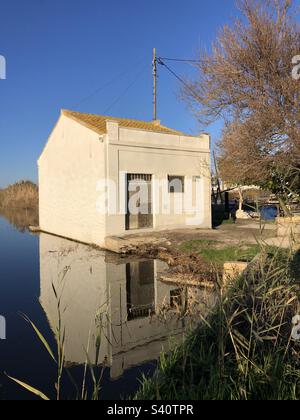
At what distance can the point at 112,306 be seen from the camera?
6617 mm

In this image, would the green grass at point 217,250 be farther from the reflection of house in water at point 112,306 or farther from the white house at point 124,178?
the white house at point 124,178

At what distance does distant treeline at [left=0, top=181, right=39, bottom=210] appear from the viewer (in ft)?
146

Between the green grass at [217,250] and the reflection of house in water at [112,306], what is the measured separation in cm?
123

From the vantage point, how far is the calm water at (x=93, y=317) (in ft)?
13.3

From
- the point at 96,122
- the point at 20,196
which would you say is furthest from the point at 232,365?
the point at 20,196

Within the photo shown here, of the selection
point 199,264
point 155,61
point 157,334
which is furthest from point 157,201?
point 155,61

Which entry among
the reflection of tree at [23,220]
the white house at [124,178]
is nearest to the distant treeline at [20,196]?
the reflection of tree at [23,220]

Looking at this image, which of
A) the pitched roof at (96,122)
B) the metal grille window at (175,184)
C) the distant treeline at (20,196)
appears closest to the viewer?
the pitched roof at (96,122)

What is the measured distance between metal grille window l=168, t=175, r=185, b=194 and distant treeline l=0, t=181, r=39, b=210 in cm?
3047
